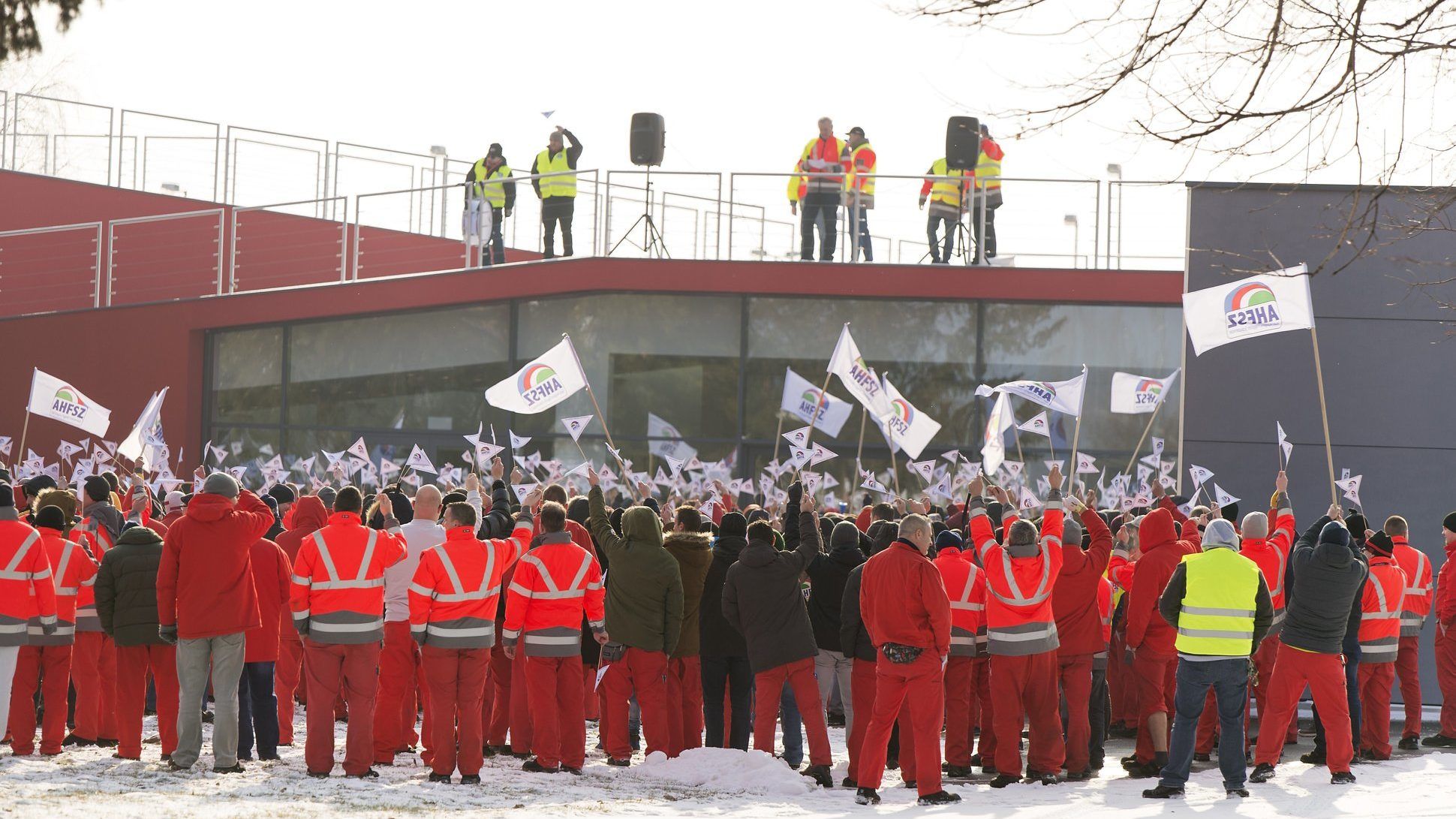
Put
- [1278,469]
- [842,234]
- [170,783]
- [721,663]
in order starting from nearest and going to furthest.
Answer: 1. [170,783]
2. [721,663]
3. [1278,469]
4. [842,234]

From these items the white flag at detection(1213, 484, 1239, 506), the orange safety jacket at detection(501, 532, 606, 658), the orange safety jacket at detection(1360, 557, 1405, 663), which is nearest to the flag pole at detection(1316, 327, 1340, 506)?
the white flag at detection(1213, 484, 1239, 506)

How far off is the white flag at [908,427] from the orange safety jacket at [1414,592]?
6.91 metres

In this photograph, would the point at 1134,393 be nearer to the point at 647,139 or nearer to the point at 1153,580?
the point at 647,139

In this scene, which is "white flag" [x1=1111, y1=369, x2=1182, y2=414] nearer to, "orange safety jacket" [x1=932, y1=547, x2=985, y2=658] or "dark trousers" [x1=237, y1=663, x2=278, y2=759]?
"orange safety jacket" [x1=932, y1=547, x2=985, y2=658]

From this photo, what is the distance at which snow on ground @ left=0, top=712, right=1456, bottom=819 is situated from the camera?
8.87 meters

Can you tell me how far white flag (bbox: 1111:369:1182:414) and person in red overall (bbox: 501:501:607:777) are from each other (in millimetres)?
11919

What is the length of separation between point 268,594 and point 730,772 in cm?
322

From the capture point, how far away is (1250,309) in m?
15.8

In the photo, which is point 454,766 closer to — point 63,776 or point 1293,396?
point 63,776

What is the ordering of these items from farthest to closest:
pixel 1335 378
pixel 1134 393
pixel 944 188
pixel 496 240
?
pixel 496 240
pixel 944 188
pixel 1134 393
pixel 1335 378

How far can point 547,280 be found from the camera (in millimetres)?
22922

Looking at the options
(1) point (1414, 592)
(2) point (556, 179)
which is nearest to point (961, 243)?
(2) point (556, 179)

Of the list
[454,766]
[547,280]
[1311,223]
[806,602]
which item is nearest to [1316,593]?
[806,602]

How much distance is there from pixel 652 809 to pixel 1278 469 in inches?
378
